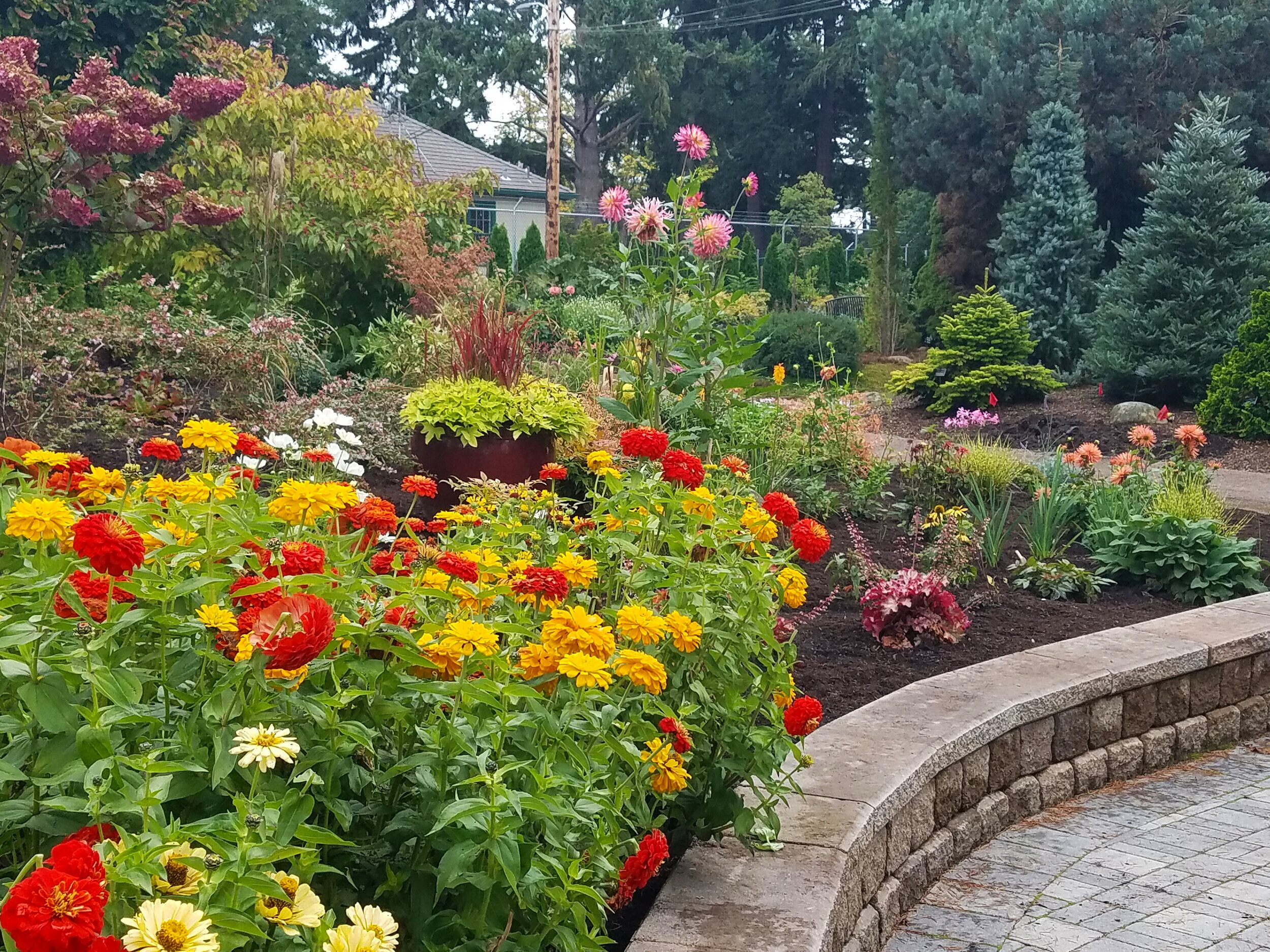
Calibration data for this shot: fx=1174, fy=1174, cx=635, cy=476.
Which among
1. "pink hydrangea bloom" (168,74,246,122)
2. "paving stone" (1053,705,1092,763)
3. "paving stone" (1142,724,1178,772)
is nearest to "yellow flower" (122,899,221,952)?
"paving stone" (1053,705,1092,763)

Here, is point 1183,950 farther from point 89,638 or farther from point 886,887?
point 89,638

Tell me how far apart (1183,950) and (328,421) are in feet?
8.64

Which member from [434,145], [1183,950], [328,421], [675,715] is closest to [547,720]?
[675,715]

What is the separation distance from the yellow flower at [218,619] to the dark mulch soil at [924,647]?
7.08 feet

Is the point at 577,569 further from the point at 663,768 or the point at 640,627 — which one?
the point at 663,768

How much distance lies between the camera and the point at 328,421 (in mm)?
3535

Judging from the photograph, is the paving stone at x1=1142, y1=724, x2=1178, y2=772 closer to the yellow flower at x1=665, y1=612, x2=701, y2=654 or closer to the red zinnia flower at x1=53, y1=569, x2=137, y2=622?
the yellow flower at x1=665, y1=612, x2=701, y2=654

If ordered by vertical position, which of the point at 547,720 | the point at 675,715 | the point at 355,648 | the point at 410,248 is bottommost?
the point at 675,715

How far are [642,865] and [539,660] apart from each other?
0.46 metres

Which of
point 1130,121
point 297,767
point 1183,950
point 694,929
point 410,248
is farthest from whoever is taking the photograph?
point 1130,121

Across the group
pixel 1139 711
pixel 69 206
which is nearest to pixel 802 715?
pixel 1139 711

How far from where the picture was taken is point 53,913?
3.14 feet

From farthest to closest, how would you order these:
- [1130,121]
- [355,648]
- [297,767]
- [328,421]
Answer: [1130,121]
[328,421]
[355,648]
[297,767]

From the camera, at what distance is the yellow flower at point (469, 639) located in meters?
1.64
